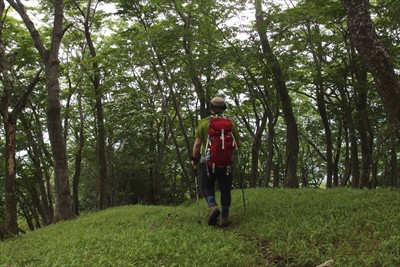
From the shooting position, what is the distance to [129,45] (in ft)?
41.5

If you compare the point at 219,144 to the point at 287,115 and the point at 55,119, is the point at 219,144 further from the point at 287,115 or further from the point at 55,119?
the point at 55,119

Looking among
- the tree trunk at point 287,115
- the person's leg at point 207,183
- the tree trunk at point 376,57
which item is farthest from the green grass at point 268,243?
the tree trunk at point 287,115

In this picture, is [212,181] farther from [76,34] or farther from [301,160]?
[301,160]

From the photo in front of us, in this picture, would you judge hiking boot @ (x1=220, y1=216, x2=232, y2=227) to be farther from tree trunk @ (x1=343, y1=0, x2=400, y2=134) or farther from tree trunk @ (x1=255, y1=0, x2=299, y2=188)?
tree trunk @ (x1=255, y1=0, x2=299, y2=188)

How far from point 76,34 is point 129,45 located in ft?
18.0

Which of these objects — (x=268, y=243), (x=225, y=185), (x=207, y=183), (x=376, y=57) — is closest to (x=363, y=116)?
(x=376, y=57)

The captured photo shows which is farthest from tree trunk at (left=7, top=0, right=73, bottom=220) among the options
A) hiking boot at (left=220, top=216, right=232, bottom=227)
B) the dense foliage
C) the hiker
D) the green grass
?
hiking boot at (left=220, top=216, right=232, bottom=227)

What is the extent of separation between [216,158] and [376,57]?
8.79ft

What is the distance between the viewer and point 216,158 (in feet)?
18.2

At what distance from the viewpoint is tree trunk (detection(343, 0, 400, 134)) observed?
4.64m

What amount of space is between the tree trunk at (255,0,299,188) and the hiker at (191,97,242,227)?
491cm

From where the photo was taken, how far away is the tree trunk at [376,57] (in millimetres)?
4637

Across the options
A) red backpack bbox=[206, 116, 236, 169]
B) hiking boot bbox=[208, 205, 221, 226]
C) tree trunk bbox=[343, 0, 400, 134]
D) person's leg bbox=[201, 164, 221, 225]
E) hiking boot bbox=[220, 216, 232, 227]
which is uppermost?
tree trunk bbox=[343, 0, 400, 134]

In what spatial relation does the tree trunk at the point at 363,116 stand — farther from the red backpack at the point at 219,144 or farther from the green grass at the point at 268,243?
the red backpack at the point at 219,144
